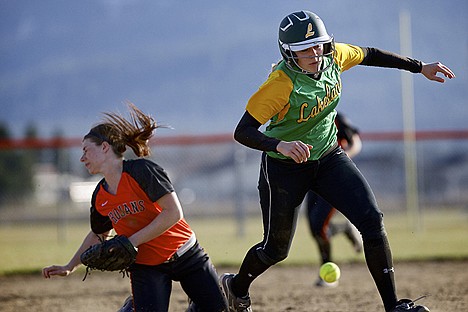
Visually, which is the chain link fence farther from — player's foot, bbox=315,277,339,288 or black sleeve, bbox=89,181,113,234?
black sleeve, bbox=89,181,113,234

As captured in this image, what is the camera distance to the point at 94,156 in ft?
14.6

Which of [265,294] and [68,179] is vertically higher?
[68,179]

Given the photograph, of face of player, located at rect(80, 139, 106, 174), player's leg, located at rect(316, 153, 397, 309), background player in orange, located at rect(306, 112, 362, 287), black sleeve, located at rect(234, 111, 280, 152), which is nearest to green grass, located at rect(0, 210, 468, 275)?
background player in orange, located at rect(306, 112, 362, 287)

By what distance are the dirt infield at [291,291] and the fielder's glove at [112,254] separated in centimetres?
190

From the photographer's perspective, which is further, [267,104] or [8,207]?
[8,207]

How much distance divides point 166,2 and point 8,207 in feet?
104

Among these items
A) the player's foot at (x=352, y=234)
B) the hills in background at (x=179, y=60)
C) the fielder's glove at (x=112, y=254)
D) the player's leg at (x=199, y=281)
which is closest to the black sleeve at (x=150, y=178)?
the fielder's glove at (x=112, y=254)

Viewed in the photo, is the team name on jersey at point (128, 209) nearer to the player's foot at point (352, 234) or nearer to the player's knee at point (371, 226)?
the player's knee at point (371, 226)

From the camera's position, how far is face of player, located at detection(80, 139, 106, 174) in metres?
4.45

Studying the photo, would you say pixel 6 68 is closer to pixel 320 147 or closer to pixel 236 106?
pixel 236 106

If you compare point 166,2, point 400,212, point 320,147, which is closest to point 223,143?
point 400,212

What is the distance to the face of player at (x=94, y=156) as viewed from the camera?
14.6 ft

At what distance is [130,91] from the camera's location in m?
52.9

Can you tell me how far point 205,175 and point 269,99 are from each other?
1041 centimetres
